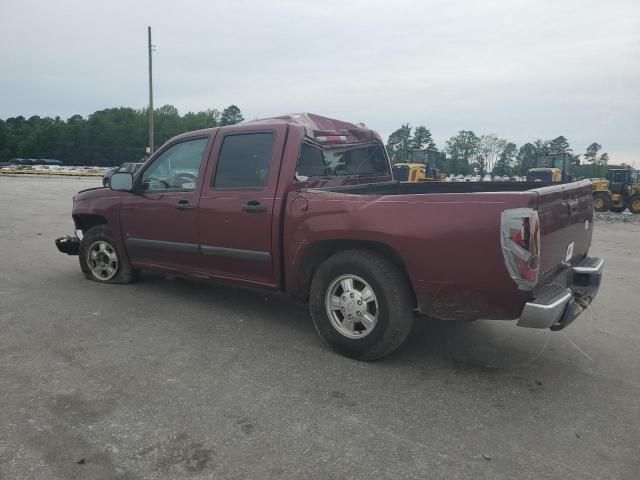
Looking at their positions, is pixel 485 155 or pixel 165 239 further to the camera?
pixel 485 155

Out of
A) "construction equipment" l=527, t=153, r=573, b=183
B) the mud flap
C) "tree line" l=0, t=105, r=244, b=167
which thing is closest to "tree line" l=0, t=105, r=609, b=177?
"tree line" l=0, t=105, r=244, b=167

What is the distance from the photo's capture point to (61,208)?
15555mm

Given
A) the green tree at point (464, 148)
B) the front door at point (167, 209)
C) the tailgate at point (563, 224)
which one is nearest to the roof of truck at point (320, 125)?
the front door at point (167, 209)

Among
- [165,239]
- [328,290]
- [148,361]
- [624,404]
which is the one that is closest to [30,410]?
[148,361]

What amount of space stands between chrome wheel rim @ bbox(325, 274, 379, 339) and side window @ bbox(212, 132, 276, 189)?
1.19 m

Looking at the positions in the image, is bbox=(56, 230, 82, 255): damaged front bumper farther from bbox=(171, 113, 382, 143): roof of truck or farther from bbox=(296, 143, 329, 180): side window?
bbox=(296, 143, 329, 180): side window

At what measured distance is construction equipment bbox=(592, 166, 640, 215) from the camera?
74.1 feet

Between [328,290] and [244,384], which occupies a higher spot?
[328,290]

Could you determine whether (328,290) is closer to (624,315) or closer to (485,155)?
(624,315)

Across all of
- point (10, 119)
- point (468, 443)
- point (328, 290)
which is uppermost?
point (10, 119)

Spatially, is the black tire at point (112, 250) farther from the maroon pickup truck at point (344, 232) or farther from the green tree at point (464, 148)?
the green tree at point (464, 148)

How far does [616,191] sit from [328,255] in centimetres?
2301

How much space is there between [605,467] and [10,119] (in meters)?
128

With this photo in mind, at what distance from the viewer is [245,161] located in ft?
15.4
